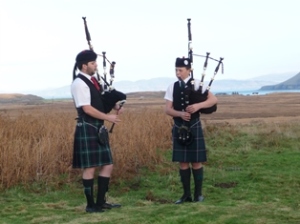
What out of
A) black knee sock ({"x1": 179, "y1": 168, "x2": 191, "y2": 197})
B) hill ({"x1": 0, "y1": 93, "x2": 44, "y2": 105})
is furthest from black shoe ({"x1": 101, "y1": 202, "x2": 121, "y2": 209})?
hill ({"x1": 0, "y1": 93, "x2": 44, "y2": 105})

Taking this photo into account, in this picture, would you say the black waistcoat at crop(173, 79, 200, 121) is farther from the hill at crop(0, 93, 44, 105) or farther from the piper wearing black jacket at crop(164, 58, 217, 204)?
the hill at crop(0, 93, 44, 105)

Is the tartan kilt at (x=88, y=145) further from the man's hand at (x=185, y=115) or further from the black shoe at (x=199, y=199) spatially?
the black shoe at (x=199, y=199)

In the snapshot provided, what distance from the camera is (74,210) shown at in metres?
5.53

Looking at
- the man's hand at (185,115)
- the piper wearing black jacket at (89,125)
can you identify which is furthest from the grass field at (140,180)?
the man's hand at (185,115)

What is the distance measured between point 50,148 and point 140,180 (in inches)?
58.3

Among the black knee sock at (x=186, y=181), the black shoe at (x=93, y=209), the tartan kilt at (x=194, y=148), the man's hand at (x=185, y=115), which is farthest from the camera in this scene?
the black knee sock at (x=186, y=181)

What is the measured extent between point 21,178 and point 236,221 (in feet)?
11.8

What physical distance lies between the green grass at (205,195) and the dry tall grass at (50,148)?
209 millimetres

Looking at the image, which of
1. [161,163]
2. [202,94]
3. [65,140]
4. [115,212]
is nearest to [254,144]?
[161,163]

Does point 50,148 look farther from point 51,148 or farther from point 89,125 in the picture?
point 89,125

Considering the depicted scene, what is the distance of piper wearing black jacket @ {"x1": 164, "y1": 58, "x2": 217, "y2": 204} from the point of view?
559 centimetres

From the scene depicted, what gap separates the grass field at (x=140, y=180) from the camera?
4.96 m

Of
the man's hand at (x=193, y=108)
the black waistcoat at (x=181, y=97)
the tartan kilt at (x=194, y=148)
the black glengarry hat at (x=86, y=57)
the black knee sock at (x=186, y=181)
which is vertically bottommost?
the black knee sock at (x=186, y=181)

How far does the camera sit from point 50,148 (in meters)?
7.58
